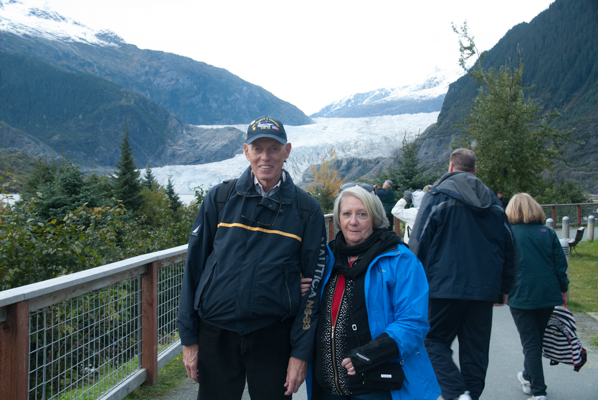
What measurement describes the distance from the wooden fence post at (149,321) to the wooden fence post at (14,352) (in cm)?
130

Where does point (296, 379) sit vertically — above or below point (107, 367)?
above

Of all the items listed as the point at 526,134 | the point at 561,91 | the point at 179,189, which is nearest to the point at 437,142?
the point at 561,91

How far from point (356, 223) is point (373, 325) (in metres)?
0.52

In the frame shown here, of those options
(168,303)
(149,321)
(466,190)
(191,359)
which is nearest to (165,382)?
(149,321)

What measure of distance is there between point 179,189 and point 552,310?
60.3 metres

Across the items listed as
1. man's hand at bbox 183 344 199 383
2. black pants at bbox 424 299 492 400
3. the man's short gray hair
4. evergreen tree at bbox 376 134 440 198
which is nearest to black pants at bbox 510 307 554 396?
black pants at bbox 424 299 492 400

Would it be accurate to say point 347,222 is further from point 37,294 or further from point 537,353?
point 537,353

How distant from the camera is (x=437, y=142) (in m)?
74.5

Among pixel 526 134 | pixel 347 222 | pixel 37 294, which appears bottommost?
pixel 37 294

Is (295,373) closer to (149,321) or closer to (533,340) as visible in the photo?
(149,321)

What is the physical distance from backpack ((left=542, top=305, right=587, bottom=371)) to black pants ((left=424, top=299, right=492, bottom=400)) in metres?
0.85

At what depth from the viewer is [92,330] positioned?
→ 296cm

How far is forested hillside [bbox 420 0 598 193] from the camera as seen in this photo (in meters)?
73.0

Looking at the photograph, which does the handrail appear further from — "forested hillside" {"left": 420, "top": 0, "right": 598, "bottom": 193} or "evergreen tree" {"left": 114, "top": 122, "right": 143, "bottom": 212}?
"forested hillside" {"left": 420, "top": 0, "right": 598, "bottom": 193}
